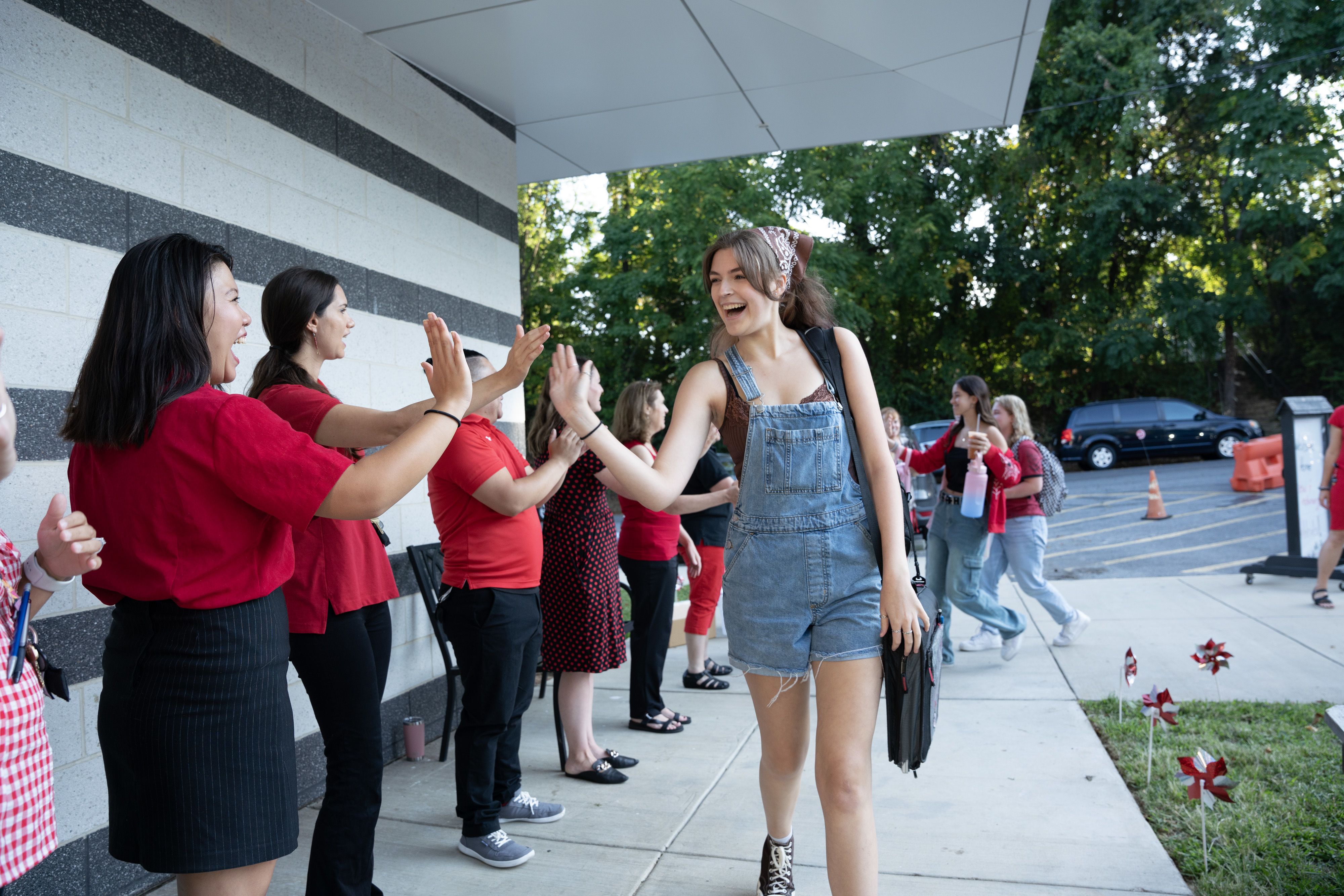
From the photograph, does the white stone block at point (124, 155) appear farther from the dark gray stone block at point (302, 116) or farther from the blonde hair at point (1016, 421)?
the blonde hair at point (1016, 421)

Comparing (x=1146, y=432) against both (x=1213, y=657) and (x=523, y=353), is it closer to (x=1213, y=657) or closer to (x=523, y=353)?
(x=1213, y=657)

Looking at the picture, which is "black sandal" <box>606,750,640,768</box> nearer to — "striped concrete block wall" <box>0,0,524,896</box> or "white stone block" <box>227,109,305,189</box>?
"striped concrete block wall" <box>0,0,524,896</box>

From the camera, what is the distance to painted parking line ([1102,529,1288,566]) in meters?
10.3

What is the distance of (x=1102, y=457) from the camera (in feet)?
67.4

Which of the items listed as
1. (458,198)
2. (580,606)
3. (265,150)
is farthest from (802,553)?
(458,198)

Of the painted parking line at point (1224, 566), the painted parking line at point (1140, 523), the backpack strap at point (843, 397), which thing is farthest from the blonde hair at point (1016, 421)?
the painted parking line at point (1140, 523)

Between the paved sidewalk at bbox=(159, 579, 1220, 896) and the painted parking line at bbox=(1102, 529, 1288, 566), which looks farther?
the painted parking line at bbox=(1102, 529, 1288, 566)

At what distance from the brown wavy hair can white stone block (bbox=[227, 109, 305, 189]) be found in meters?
2.14

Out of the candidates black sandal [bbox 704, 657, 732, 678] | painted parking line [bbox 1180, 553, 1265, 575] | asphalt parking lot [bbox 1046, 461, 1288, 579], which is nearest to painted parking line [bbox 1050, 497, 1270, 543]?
asphalt parking lot [bbox 1046, 461, 1288, 579]

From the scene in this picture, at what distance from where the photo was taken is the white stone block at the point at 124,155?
9.70 feet

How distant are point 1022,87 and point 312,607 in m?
5.05

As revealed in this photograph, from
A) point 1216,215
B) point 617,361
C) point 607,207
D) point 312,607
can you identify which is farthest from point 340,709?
point 1216,215

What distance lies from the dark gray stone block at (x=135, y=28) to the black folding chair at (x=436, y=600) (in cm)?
223

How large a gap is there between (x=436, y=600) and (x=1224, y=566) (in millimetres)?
8479
